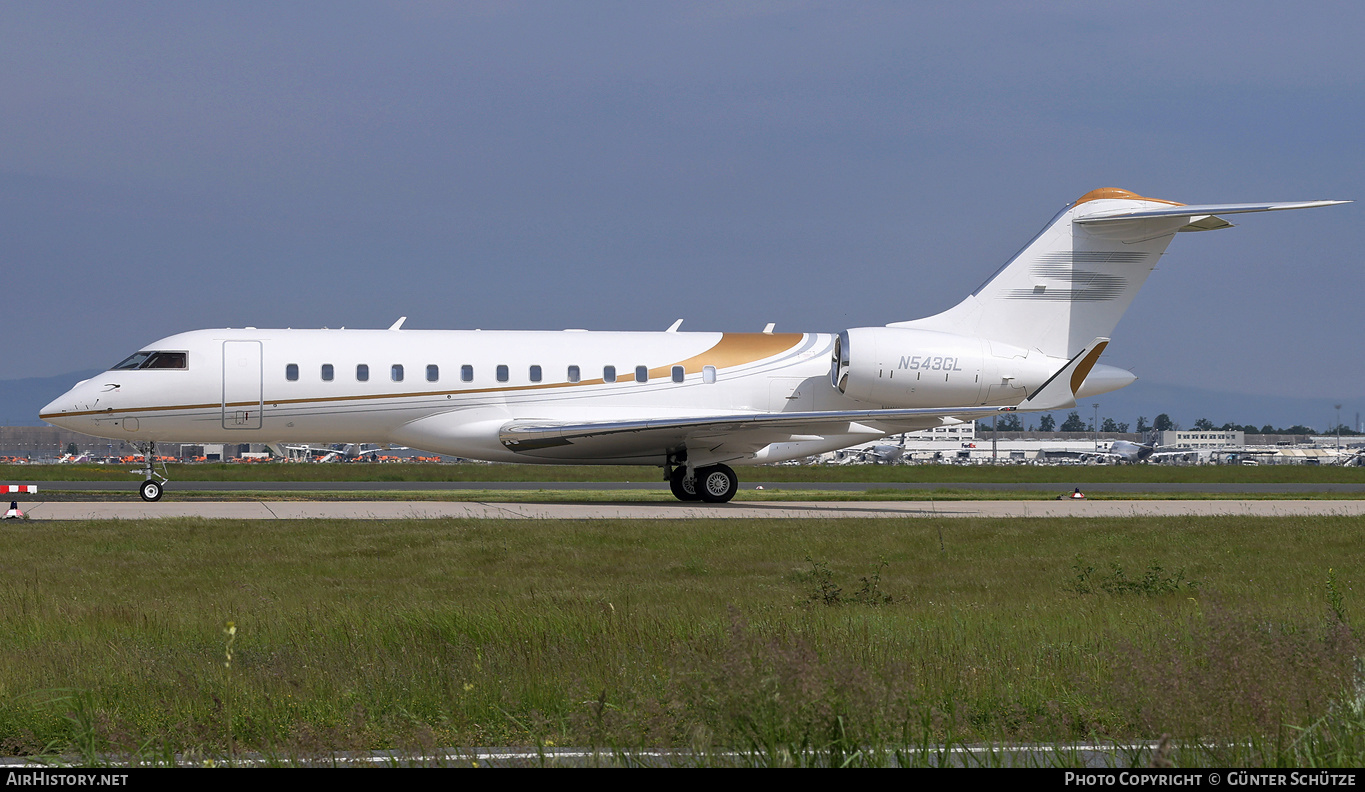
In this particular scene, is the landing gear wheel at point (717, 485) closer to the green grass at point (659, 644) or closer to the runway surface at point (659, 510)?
the runway surface at point (659, 510)

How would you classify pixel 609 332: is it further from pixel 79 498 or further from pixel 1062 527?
pixel 79 498

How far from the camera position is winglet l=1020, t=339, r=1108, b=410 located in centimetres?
2436

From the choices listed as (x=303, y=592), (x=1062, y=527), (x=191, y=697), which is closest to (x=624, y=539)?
(x=303, y=592)

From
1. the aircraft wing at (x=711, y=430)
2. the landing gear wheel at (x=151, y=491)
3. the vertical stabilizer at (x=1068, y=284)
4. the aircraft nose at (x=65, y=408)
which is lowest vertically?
the landing gear wheel at (x=151, y=491)

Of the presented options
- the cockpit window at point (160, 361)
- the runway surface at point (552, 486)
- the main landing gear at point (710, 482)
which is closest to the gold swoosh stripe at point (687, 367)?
the cockpit window at point (160, 361)

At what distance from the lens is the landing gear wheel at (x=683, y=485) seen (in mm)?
26422

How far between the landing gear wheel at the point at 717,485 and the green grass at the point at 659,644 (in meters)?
9.21

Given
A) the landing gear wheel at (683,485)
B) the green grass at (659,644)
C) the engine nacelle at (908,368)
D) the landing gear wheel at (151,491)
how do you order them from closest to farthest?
the green grass at (659,644) < the landing gear wheel at (151,491) < the engine nacelle at (908,368) < the landing gear wheel at (683,485)

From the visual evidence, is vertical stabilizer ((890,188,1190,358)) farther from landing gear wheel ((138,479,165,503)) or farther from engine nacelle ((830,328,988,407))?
landing gear wheel ((138,479,165,503))

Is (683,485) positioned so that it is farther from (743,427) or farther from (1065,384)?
(1065,384)

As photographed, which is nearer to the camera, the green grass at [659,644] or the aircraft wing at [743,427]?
the green grass at [659,644]

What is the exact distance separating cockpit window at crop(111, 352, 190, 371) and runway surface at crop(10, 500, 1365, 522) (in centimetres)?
286

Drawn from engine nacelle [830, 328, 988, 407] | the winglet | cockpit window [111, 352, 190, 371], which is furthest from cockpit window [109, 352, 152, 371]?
the winglet

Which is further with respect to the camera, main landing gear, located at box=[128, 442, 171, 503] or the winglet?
main landing gear, located at box=[128, 442, 171, 503]
